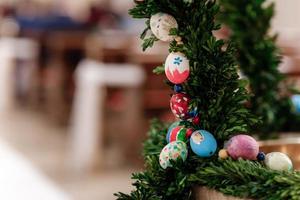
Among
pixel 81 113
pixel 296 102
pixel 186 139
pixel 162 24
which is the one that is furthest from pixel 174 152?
pixel 81 113

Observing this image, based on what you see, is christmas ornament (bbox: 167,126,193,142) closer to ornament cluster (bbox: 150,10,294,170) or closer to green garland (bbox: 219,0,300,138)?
ornament cluster (bbox: 150,10,294,170)

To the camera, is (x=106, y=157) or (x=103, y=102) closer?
(x=103, y=102)

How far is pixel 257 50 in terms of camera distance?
35.9 inches

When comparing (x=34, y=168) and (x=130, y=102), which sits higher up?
(x=130, y=102)

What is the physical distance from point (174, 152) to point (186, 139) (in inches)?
1.2

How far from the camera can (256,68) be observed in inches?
36.8

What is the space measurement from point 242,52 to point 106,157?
3.31 metres

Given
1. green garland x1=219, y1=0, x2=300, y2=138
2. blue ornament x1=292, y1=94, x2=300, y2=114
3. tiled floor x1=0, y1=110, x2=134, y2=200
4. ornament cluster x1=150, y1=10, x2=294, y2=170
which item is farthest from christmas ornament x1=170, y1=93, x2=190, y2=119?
tiled floor x1=0, y1=110, x2=134, y2=200

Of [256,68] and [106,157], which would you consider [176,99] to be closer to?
[256,68]

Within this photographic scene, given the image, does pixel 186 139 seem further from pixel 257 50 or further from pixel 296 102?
pixel 296 102

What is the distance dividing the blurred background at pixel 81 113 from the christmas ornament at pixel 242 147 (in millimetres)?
1722

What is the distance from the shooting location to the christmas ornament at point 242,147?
526 mm

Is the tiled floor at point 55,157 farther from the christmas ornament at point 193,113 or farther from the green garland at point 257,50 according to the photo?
the christmas ornament at point 193,113

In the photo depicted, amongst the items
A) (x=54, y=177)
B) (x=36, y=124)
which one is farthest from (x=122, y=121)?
(x=36, y=124)
